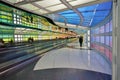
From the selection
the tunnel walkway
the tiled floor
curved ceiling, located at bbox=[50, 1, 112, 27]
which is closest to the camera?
the tunnel walkway

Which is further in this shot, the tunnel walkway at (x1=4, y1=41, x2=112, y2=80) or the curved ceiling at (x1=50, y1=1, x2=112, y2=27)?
the curved ceiling at (x1=50, y1=1, x2=112, y2=27)

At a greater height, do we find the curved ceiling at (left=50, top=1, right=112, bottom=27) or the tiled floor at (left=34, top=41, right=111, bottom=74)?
the curved ceiling at (left=50, top=1, right=112, bottom=27)

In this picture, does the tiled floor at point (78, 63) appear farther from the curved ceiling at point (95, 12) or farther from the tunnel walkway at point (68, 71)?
the curved ceiling at point (95, 12)

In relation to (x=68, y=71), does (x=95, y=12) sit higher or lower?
higher

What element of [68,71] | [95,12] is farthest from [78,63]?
[95,12]

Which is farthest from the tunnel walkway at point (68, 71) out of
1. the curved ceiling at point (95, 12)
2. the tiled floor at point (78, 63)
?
the curved ceiling at point (95, 12)

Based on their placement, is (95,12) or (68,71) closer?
(68,71)

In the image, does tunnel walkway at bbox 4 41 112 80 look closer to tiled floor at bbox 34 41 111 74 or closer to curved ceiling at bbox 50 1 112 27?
tiled floor at bbox 34 41 111 74

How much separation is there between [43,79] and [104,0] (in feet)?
19.8

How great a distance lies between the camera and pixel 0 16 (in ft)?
52.2

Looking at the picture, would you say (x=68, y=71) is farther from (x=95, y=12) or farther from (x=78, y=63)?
(x=95, y=12)

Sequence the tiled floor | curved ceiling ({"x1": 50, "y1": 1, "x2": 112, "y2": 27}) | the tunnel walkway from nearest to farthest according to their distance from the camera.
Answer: the tunnel walkway
the tiled floor
curved ceiling ({"x1": 50, "y1": 1, "x2": 112, "y2": 27})

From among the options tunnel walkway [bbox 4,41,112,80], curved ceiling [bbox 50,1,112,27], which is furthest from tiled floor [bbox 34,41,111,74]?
curved ceiling [bbox 50,1,112,27]

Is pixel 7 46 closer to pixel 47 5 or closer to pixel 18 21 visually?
pixel 18 21
